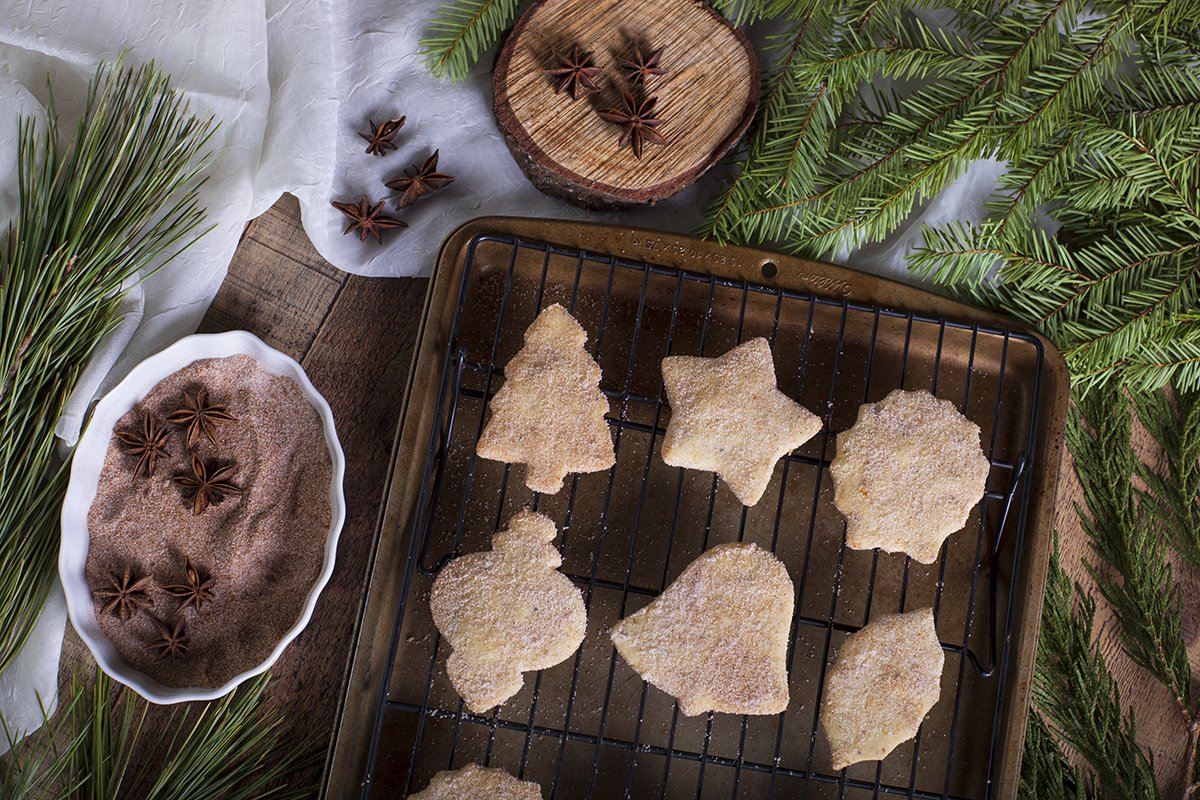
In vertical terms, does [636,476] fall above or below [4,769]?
above

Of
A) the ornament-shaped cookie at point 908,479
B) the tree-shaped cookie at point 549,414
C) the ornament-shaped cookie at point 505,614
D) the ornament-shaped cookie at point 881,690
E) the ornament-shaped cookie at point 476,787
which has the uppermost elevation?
the tree-shaped cookie at point 549,414

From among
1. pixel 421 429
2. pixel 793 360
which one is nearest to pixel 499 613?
pixel 421 429

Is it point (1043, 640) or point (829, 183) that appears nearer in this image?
point (829, 183)

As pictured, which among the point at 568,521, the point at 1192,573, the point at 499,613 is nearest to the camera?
the point at 499,613

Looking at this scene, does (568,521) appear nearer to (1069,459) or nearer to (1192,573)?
(1069,459)

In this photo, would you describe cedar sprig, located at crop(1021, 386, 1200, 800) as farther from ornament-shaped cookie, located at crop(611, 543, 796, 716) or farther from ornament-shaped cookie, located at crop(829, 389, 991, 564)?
ornament-shaped cookie, located at crop(611, 543, 796, 716)

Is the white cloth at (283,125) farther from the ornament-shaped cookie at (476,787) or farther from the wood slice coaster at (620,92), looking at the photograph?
the ornament-shaped cookie at (476,787)

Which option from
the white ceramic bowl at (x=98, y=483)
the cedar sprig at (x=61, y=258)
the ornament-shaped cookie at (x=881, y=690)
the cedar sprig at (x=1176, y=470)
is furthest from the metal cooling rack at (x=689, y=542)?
the cedar sprig at (x=61, y=258)

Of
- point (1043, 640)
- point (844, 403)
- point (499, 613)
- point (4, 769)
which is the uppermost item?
point (844, 403)

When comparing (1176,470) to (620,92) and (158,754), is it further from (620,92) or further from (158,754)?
(158,754)
